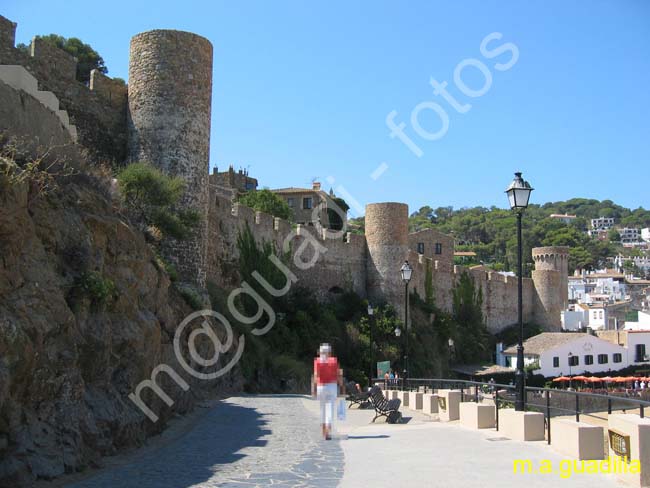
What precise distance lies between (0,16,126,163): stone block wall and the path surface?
11.8 m

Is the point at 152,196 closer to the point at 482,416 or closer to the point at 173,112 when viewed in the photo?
the point at 173,112

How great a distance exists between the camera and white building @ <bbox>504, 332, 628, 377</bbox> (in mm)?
51750

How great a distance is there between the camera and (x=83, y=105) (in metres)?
23.4

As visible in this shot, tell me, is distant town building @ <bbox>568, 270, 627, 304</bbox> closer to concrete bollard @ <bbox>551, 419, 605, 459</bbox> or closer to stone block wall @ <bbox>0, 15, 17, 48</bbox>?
stone block wall @ <bbox>0, 15, 17, 48</bbox>

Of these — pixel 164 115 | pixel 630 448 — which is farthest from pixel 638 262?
pixel 630 448

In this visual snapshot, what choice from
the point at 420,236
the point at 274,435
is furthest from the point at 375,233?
the point at 274,435

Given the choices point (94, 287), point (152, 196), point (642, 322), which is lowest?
point (94, 287)

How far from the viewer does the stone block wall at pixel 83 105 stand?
22253 millimetres

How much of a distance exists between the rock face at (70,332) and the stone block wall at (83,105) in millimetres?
9295

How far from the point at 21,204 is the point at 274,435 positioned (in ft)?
20.2

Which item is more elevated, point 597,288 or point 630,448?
point 597,288

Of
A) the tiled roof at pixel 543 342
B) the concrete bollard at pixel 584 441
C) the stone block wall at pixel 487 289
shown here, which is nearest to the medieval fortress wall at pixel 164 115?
the concrete bollard at pixel 584 441

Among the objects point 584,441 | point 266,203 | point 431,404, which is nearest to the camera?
point 584,441

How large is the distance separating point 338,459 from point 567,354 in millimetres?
46127
